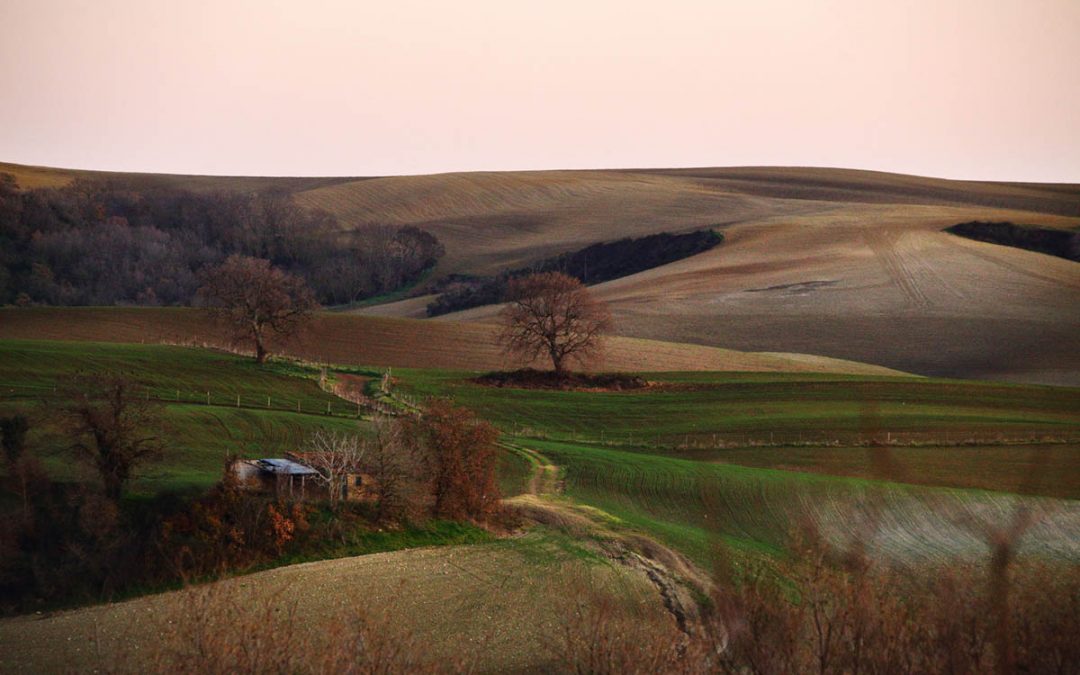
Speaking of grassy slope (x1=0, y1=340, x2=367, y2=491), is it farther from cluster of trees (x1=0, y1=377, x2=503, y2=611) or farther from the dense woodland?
the dense woodland

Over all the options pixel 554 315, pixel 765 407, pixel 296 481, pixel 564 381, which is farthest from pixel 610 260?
pixel 296 481

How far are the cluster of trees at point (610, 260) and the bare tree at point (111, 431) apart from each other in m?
91.0

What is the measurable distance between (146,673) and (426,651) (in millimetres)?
5240

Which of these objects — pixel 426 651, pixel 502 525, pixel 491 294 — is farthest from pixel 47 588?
pixel 491 294

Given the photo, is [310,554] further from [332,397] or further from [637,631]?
[332,397]

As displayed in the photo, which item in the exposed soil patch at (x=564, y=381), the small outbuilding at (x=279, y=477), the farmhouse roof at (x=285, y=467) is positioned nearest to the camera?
the small outbuilding at (x=279, y=477)

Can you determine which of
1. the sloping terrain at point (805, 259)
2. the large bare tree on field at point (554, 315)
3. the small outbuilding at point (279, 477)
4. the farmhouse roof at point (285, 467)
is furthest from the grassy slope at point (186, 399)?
the sloping terrain at point (805, 259)

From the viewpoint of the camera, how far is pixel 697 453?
4931cm

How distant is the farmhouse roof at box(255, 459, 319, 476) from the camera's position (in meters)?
32.2

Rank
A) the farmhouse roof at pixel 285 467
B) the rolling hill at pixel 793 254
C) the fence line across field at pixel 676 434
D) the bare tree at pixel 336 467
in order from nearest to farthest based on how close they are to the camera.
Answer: the bare tree at pixel 336 467, the farmhouse roof at pixel 285 467, the fence line across field at pixel 676 434, the rolling hill at pixel 793 254

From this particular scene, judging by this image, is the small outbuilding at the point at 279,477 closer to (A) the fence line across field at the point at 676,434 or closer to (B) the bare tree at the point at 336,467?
(B) the bare tree at the point at 336,467

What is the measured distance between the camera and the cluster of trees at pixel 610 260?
133 metres

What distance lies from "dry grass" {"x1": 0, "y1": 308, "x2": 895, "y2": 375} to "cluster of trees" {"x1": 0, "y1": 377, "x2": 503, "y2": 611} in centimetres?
3837

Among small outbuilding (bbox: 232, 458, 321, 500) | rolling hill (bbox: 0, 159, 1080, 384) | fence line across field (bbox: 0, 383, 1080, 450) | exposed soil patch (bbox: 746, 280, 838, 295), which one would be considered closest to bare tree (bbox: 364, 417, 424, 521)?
small outbuilding (bbox: 232, 458, 321, 500)
